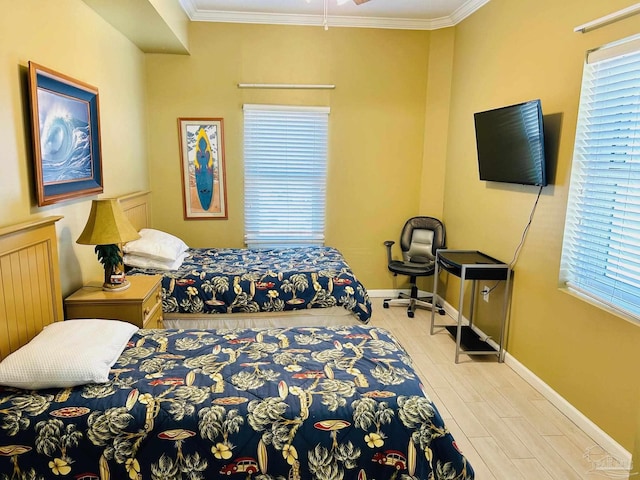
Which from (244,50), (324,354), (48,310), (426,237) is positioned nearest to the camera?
(324,354)

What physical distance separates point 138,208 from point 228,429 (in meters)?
2.97

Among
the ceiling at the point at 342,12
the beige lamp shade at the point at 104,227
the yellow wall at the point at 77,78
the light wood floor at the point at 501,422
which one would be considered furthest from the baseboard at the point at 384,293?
the beige lamp shade at the point at 104,227

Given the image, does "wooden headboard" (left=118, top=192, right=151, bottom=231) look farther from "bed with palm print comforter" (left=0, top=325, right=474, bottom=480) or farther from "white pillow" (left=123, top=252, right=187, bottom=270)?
"bed with palm print comforter" (left=0, top=325, right=474, bottom=480)

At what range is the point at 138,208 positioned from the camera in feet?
13.4

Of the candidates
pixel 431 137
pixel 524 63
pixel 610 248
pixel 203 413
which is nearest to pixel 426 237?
pixel 431 137

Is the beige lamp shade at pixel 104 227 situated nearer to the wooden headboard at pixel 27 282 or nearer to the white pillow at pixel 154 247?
the wooden headboard at pixel 27 282

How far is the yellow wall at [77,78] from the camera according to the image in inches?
83.4

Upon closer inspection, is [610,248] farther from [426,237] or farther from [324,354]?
[426,237]

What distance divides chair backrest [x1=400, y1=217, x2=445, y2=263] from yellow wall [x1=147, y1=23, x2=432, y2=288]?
0.17 metres

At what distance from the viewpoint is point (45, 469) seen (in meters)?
1.60

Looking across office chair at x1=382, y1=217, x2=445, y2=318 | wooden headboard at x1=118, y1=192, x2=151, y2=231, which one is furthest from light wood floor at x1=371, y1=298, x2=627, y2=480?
wooden headboard at x1=118, y1=192, x2=151, y2=231

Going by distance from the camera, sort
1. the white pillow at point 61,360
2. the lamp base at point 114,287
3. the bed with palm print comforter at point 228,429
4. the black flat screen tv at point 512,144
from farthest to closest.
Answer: the black flat screen tv at point 512,144, the lamp base at point 114,287, the white pillow at point 61,360, the bed with palm print comforter at point 228,429

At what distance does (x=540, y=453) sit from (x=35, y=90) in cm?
337

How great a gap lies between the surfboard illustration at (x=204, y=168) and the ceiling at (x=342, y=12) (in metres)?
1.18
